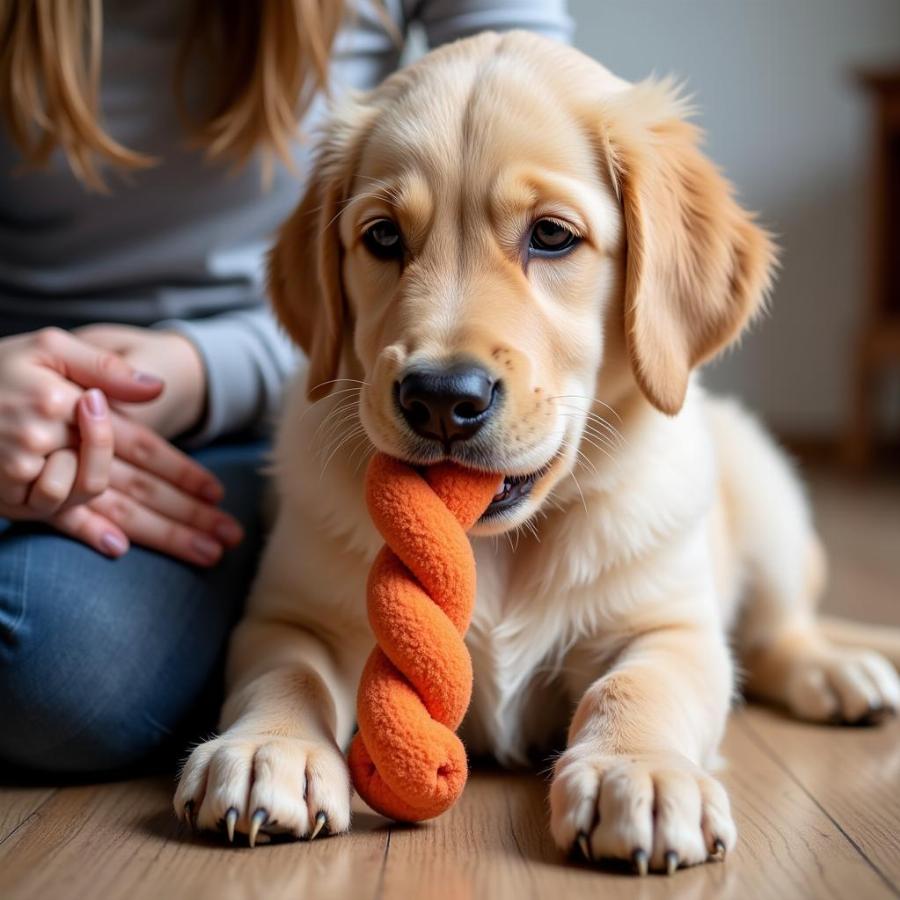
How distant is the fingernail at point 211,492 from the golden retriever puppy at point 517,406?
151mm

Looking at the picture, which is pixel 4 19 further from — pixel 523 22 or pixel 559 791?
pixel 559 791

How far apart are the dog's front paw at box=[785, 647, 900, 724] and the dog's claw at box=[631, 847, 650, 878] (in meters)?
0.86

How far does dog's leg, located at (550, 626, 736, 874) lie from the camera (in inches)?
51.7

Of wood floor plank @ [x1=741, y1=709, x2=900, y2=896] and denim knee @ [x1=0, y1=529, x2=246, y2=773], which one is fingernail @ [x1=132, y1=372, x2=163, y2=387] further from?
wood floor plank @ [x1=741, y1=709, x2=900, y2=896]

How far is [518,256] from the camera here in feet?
5.40

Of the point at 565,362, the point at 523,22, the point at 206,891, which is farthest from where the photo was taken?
the point at 523,22

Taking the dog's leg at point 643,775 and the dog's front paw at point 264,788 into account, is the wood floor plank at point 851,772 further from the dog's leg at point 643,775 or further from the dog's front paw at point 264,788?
the dog's front paw at point 264,788

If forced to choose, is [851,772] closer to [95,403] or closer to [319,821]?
[319,821]

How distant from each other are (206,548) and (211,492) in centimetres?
10

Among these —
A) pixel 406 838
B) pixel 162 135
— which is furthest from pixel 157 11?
pixel 406 838

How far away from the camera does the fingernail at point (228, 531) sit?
80.7 inches

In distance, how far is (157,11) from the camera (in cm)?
234

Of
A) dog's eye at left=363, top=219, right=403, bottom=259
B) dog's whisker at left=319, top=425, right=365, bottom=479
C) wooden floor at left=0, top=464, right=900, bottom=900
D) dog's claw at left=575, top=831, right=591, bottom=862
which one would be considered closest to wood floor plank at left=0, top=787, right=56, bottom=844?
wooden floor at left=0, top=464, right=900, bottom=900

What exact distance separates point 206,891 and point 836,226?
5.82 meters
